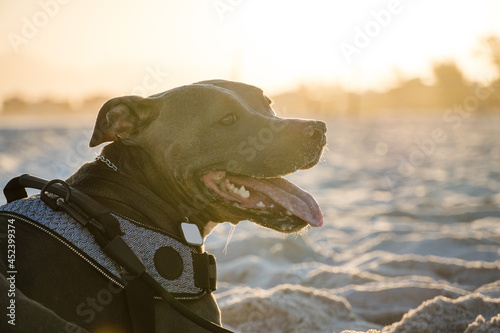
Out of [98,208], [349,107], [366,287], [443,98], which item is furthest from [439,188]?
[443,98]

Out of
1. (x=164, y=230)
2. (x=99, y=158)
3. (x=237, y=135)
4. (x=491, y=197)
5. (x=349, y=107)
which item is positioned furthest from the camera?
(x=349, y=107)

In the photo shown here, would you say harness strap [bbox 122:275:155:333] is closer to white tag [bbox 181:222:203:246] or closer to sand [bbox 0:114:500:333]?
white tag [bbox 181:222:203:246]

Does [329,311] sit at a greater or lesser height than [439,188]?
lesser

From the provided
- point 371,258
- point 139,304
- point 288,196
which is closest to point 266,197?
point 288,196

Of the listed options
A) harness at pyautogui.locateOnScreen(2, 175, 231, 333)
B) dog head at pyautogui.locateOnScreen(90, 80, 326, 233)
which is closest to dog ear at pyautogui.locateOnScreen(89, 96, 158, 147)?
dog head at pyautogui.locateOnScreen(90, 80, 326, 233)

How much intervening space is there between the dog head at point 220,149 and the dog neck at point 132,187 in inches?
2.1

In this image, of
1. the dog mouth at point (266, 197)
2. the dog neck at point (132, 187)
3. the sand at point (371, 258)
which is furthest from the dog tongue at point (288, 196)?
the dog neck at point (132, 187)

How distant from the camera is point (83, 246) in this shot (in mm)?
2615

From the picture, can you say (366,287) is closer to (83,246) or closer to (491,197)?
(83,246)

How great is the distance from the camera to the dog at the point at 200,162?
302cm

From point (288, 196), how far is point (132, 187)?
0.89 meters

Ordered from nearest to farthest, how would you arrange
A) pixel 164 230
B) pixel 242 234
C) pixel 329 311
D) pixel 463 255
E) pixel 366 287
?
pixel 164 230 → pixel 329 311 → pixel 366 287 → pixel 463 255 → pixel 242 234

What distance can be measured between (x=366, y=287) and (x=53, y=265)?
9.77 feet

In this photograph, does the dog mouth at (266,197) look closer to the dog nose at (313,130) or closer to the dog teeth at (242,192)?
the dog teeth at (242,192)
